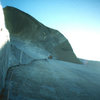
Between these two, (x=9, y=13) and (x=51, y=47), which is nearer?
(x=9, y=13)

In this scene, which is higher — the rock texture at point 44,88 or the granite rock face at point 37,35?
the granite rock face at point 37,35

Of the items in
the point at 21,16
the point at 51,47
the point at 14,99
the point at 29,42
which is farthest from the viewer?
the point at 51,47

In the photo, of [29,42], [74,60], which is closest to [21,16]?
[29,42]

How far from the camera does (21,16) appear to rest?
1266 centimetres

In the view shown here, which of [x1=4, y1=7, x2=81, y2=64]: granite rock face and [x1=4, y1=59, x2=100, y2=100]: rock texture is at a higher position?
[x1=4, y1=7, x2=81, y2=64]: granite rock face

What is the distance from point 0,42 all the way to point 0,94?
2.73ft

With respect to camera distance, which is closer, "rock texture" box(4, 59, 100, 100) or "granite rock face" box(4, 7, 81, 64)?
"rock texture" box(4, 59, 100, 100)

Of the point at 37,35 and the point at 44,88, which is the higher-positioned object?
the point at 37,35

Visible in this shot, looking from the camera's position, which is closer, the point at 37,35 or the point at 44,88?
the point at 44,88

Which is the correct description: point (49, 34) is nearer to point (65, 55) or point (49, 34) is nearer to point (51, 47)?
point (51, 47)

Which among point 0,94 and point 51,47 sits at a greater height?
point 51,47

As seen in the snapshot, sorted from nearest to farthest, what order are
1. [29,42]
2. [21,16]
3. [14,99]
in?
[14,99] < [29,42] < [21,16]

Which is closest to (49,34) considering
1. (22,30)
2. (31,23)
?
(31,23)

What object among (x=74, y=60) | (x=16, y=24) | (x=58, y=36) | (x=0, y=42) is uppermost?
(x=16, y=24)
